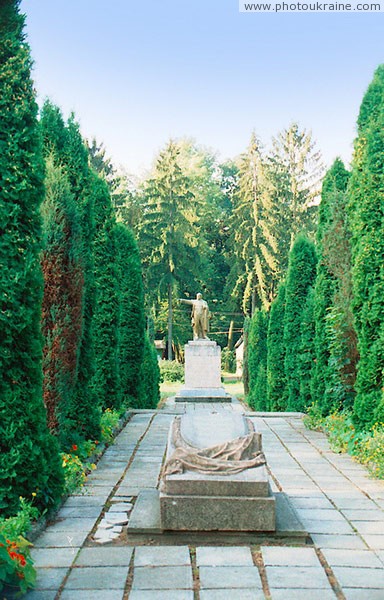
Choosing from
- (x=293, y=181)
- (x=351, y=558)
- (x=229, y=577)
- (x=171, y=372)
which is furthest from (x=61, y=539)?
(x=293, y=181)

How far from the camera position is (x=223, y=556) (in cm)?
377

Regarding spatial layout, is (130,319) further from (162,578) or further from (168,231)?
(168,231)

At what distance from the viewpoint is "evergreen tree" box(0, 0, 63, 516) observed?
446 cm

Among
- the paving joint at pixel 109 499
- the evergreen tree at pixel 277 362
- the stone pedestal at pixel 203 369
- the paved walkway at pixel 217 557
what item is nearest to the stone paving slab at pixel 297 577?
the paved walkway at pixel 217 557

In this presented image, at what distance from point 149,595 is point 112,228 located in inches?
293

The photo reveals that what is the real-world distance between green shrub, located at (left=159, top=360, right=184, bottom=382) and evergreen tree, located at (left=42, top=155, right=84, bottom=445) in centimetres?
2251

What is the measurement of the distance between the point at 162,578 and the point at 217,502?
0.78 m

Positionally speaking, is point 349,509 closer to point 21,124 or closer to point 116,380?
point 21,124

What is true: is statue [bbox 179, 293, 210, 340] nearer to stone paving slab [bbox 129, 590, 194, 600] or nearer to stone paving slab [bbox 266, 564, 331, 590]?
stone paving slab [bbox 266, 564, 331, 590]

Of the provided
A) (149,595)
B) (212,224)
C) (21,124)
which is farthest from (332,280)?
(212,224)

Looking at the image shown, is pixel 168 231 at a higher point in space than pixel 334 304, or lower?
higher

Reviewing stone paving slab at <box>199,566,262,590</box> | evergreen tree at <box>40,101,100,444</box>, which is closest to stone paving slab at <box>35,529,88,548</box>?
stone paving slab at <box>199,566,262,590</box>

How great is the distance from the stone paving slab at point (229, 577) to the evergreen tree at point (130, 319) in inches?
363

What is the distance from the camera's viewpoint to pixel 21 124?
15.5 ft
